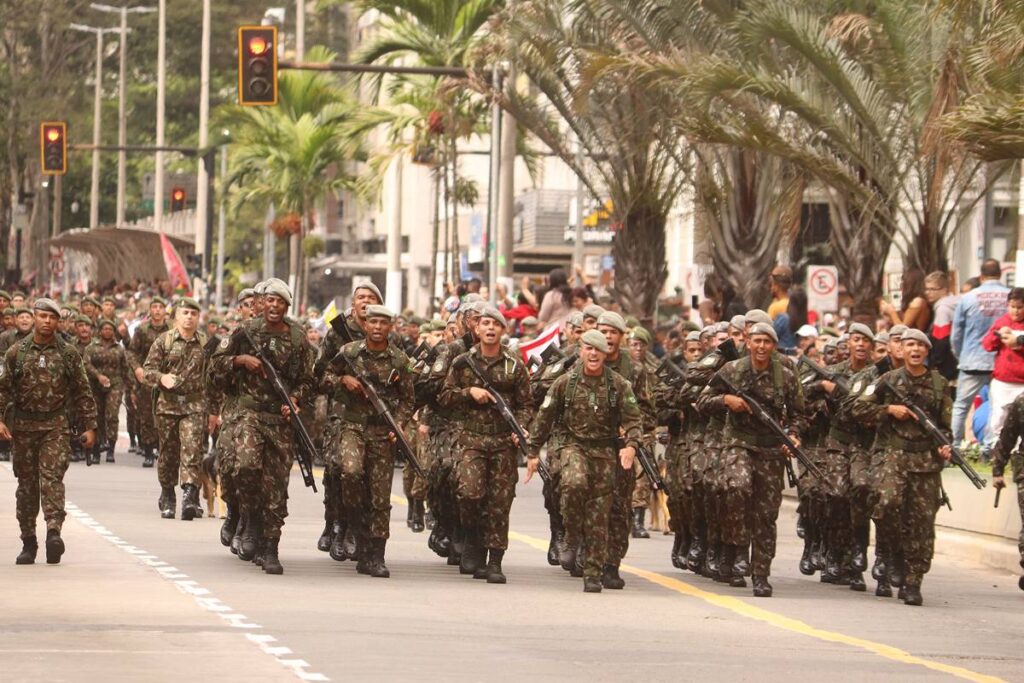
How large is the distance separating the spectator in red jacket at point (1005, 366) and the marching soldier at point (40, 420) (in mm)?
7587

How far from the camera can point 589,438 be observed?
1560cm

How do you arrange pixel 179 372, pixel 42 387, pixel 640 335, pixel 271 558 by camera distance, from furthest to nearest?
pixel 179 372 → pixel 640 335 → pixel 42 387 → pixel 271 558

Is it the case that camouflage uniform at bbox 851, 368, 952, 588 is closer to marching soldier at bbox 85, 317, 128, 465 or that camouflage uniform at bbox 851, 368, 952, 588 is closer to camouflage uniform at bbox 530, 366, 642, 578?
camouflage uniform at bbox 530, 366, 642, 578

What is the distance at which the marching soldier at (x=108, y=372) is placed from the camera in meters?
28.4

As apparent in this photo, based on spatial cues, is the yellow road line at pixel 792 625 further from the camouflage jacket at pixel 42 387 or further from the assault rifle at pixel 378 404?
the camouflage jacket at pixel 42 387

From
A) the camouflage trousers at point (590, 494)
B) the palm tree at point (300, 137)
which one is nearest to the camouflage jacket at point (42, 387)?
the camouflage trousers at point (590, 494)

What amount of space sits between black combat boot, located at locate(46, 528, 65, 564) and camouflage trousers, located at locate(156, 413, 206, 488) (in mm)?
4332

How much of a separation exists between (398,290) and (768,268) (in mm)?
24768

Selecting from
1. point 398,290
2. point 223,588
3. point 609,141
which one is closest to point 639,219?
point 609,141

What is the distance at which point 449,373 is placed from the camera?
16.2 m

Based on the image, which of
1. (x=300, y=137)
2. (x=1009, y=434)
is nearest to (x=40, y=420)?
(x=1009, y=434)

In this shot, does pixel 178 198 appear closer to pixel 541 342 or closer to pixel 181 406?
pixel 541 342

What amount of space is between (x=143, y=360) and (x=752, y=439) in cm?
1252

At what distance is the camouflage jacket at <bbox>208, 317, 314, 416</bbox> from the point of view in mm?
16172
